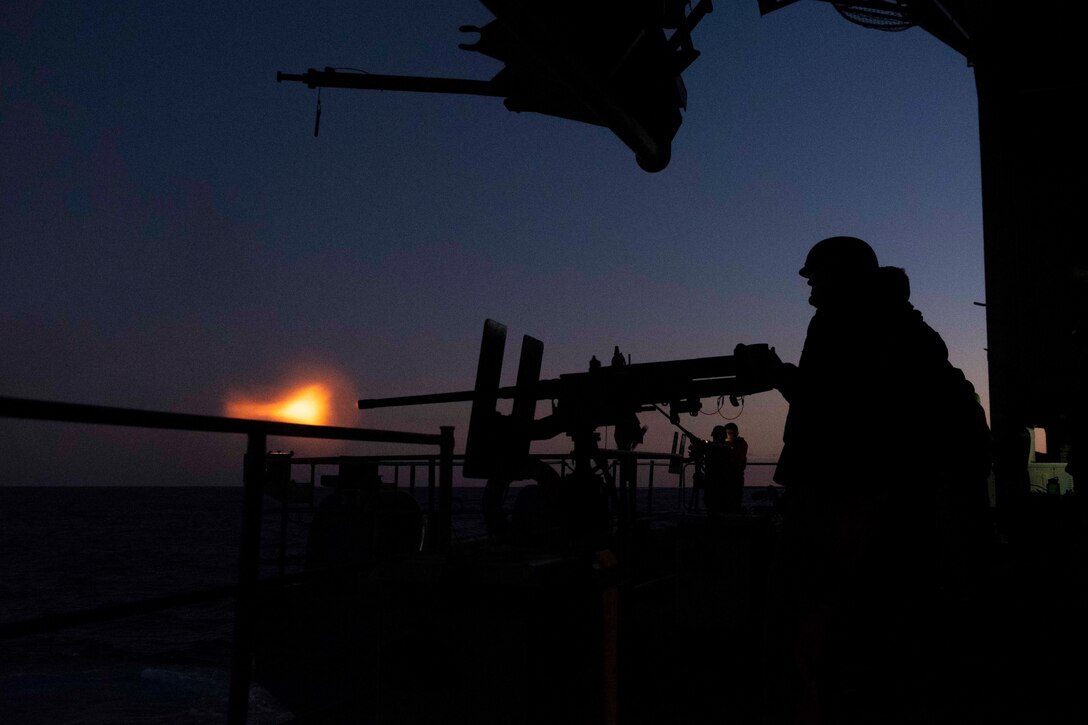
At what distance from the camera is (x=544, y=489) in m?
7.01

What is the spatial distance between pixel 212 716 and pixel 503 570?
1788 centimetres

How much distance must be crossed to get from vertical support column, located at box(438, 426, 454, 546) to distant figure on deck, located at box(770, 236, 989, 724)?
155 cm

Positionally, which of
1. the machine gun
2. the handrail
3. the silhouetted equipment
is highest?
the silhouetted equipment

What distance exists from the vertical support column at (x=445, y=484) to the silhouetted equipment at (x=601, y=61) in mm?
1564

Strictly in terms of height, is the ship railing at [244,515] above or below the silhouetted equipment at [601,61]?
below

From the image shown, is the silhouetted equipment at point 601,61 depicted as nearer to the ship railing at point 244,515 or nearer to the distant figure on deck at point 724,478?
the ship railing at point 244,515

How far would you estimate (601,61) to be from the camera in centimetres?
281

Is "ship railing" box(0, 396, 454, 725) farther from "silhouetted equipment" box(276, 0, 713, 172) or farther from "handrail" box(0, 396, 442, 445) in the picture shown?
"silhouetted equipment" box(276, 0, 713, 172)

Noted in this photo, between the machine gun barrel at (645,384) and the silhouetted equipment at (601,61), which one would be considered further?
the machine gun barrel at (645,384)

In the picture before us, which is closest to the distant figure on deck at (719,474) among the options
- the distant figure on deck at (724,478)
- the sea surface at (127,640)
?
the distant figure on deck at (724,478)

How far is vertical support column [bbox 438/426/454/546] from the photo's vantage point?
3492 millimetres

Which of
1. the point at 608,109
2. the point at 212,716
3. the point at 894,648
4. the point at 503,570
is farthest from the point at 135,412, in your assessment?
the point at 212,716

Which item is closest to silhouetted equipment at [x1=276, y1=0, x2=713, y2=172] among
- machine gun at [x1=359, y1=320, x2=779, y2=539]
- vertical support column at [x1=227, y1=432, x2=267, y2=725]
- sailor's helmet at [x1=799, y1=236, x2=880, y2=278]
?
sailor's helmet at [x1=799, y1=236, x2=880, y2=278]

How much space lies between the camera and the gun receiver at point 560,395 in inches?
161
